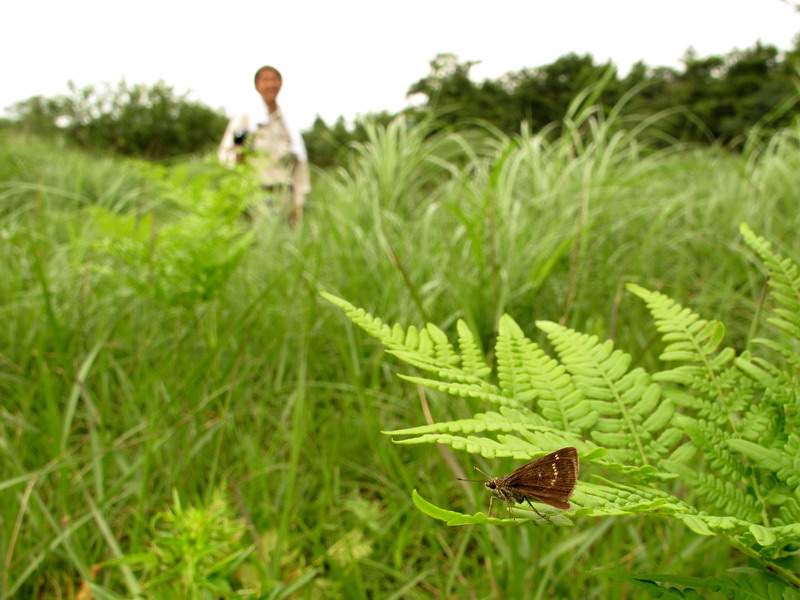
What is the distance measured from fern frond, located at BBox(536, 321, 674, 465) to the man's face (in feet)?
11.0

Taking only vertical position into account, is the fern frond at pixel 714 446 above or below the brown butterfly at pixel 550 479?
below

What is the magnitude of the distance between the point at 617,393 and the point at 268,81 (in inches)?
136

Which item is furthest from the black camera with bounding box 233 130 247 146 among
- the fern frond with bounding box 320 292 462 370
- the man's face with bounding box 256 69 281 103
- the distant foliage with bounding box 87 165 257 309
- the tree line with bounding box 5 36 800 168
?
the tree line with bounding box 5 36 800 168

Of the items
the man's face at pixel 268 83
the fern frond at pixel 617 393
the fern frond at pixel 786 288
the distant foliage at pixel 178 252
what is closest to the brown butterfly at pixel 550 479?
the fern frond at pixel 617 393

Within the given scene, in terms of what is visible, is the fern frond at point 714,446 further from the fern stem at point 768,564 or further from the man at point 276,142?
the man at point 276,142

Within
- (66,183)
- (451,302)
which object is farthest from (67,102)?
(451,302)

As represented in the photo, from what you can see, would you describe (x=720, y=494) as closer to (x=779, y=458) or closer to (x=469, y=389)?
(x=779, y=458)

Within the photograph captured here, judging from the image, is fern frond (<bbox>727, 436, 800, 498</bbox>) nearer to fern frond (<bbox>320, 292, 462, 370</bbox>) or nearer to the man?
fern frond (<bbox>320, 292, 462, 370</bbox>)

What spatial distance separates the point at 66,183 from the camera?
508cm

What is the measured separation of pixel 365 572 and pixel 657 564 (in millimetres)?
606

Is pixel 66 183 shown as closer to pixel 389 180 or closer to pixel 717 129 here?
pixel 389 180

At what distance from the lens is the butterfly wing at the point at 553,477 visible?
40 centimetres

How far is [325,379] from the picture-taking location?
6.22ft

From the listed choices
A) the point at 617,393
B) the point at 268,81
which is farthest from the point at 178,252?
the point at 268,81
